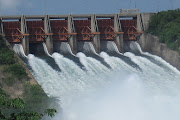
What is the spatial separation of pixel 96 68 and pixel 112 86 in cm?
773

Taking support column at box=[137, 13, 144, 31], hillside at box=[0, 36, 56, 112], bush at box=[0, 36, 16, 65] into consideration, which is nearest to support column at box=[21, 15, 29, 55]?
bush at box=[0, 36, 16, 65]

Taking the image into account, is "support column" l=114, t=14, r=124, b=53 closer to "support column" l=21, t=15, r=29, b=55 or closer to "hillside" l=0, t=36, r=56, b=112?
"support column" l=21, t=15, r=29, b=55

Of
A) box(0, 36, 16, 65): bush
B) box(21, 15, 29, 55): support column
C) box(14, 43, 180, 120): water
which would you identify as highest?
box(21, 15, 29, 55): support column

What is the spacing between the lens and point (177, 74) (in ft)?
187

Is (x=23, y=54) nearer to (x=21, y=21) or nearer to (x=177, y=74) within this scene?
(x=21, y=21)

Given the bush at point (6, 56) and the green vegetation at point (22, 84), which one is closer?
the green vegetation at point (22, 84)

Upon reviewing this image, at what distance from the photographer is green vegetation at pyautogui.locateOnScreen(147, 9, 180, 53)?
63156mm

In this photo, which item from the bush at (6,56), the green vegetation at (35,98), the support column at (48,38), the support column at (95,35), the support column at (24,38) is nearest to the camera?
the green vegetation at (35,98)

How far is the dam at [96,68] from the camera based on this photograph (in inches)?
1581

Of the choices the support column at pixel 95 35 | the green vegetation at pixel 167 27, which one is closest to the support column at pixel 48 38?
the support column at pixel 95 35

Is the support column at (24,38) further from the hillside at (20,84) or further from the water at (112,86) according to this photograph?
the hillside at (20,84)

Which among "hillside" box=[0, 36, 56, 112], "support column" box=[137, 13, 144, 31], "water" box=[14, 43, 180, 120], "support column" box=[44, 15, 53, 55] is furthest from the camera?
"support column" box=[137, 13, 144, 31]

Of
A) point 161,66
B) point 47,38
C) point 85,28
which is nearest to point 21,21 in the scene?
point 47,38

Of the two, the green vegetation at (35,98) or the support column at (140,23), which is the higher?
the support column at (140,23)
